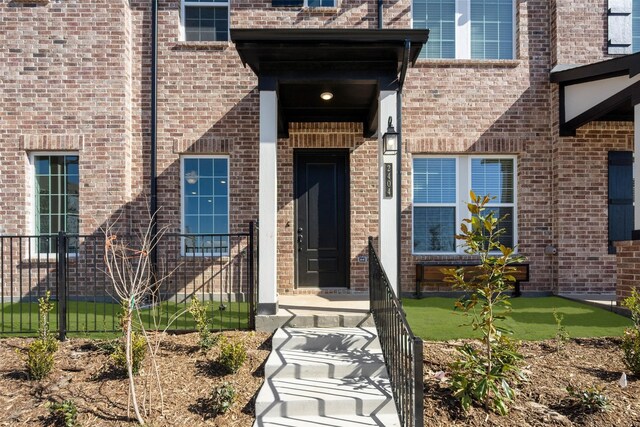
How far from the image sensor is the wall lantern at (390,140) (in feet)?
16.6

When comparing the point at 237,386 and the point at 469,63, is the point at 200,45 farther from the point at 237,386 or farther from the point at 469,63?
the point at 237,386

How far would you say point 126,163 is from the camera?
22.2 ft

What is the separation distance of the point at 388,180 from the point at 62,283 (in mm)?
4091

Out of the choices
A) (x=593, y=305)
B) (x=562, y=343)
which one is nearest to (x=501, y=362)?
(x=562, y=343)

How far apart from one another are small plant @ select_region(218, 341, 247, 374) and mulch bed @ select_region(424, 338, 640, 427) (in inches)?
70.2

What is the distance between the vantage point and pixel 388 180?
17.1ft

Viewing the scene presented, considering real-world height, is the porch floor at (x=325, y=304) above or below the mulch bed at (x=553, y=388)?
above

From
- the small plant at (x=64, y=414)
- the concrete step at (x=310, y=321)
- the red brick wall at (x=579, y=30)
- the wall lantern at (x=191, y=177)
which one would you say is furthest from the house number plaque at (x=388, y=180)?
the red brick wall at (x=579, y=30)

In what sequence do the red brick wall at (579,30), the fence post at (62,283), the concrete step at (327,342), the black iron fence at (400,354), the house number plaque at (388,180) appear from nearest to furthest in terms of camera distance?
the black iron fence at (400,354), the concrete step at (327,342), the fence post at (62,283), the house number plaque at (388,180), the red brick wall at (579,30)

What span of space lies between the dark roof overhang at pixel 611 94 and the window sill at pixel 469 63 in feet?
2.44

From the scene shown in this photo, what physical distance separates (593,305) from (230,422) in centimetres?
566

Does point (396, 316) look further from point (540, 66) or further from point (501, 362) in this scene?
point (540, 66)

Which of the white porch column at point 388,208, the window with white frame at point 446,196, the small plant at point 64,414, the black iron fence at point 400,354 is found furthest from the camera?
the window with white frame at point 446,196

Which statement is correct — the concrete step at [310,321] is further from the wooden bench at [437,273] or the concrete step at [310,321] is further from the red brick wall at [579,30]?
the red brick wall at [579,30]
